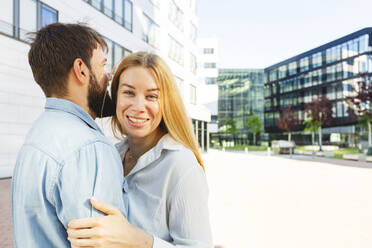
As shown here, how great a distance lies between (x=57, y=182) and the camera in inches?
46.2

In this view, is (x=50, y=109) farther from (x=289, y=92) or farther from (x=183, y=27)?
(x=289, y=92)

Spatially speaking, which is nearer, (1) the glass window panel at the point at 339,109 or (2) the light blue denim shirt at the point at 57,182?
(2) the light blue denim shirt at the point at 57,182

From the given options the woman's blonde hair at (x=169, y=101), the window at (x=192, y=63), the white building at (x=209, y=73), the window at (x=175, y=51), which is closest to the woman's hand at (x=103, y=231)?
the woman's blonde hair at (x=169, y=101)

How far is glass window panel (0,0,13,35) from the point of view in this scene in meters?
12.1

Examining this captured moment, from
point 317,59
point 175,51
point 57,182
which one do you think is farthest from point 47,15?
point 317,59

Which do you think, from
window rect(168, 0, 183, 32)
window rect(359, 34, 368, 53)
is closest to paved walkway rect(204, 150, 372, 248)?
window rect(168, 0, 183, 32)

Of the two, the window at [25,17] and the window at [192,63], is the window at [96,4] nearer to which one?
the window at [25,17]

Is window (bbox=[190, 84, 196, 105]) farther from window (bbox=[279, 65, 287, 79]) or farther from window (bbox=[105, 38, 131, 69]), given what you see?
window (bbox=[279, 65, 287, 79])

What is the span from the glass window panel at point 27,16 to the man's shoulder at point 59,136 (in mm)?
13195

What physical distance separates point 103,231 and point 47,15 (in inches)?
600

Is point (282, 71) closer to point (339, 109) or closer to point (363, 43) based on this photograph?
point (339, 109)

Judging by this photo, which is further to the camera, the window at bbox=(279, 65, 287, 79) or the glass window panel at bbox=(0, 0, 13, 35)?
the window at bbox=(279, 65, 287, 79)

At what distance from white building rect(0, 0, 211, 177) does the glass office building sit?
40840 mm

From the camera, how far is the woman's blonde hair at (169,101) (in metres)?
1.81
